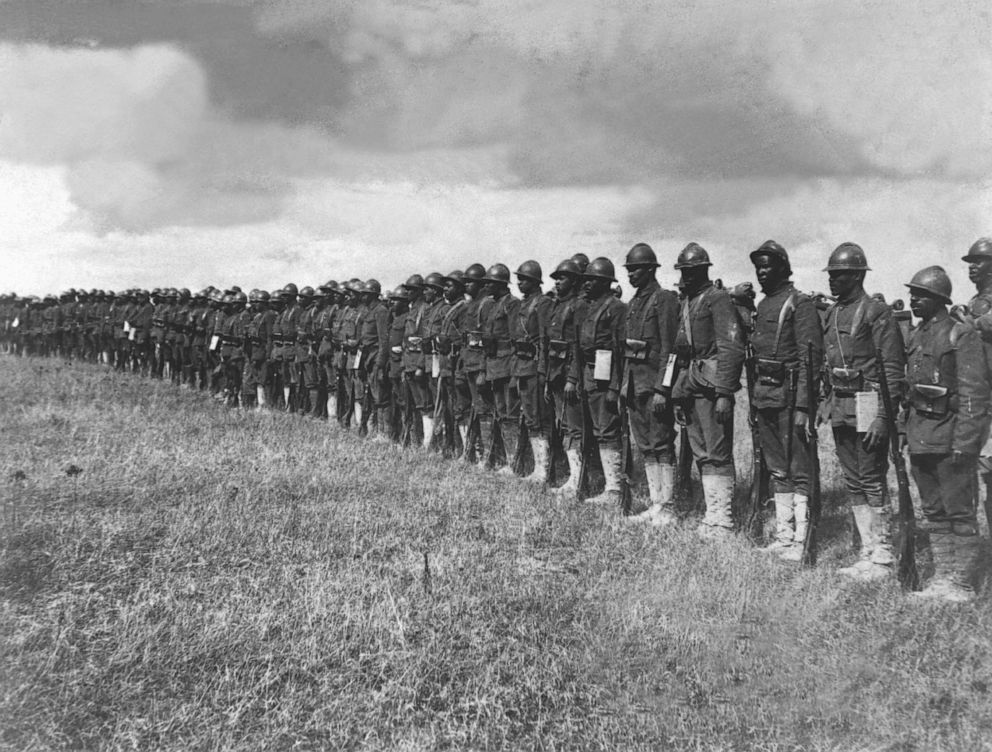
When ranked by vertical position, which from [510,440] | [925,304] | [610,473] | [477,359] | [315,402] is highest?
[925,304]

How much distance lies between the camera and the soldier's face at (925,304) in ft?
19.9

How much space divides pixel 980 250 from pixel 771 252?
186 centimetres

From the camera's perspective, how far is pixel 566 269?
9.66 meters

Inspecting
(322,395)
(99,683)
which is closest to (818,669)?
(99,683)

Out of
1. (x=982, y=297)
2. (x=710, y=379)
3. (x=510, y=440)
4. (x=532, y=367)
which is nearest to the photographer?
(x=982, y=297)

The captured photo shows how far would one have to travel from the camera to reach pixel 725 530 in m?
7.55

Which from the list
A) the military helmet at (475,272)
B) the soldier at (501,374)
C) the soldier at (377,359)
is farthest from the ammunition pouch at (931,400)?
the soldier at (377,359)

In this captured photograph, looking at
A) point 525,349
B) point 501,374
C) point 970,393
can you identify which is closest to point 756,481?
point 970,393

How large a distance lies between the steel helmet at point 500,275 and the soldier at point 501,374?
0.27 meters

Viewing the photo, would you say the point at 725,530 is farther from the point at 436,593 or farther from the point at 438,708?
the point at 438,708

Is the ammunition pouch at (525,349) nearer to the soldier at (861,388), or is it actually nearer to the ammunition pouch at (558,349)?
the ammunition pouch at (558,349)

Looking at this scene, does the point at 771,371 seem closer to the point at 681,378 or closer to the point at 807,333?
the point at 807,333

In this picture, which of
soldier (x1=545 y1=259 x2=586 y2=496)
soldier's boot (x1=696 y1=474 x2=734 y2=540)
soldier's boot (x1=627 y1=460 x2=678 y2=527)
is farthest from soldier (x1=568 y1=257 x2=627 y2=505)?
soldier's boot (x1=696 y1=474 x2=734 y2=540)

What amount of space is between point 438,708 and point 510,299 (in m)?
7.07
